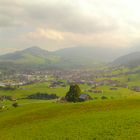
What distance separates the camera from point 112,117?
151 ft

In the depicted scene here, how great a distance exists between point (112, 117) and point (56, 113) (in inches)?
699

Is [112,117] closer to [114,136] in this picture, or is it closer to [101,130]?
[101,130]

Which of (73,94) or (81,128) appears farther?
(73,94)

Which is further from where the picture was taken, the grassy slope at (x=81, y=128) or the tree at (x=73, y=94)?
the tree at (x=73, y=94)

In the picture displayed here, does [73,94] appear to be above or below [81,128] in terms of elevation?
above

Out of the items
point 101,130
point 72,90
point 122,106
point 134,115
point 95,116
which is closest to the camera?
point 101,130

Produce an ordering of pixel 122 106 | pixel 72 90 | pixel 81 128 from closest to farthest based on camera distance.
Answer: pixel 81 128
pixel 122 106
pixel 72 90

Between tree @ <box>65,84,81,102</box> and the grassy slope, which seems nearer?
the grassy slope

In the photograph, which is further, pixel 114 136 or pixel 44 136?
pixel 44 136

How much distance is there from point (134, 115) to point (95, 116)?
26.3 ft

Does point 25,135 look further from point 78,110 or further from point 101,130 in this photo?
point 78,110

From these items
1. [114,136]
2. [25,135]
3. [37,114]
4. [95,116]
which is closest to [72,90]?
[37,114]

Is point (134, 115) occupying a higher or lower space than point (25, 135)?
higher

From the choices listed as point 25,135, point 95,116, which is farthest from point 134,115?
point 25,135
